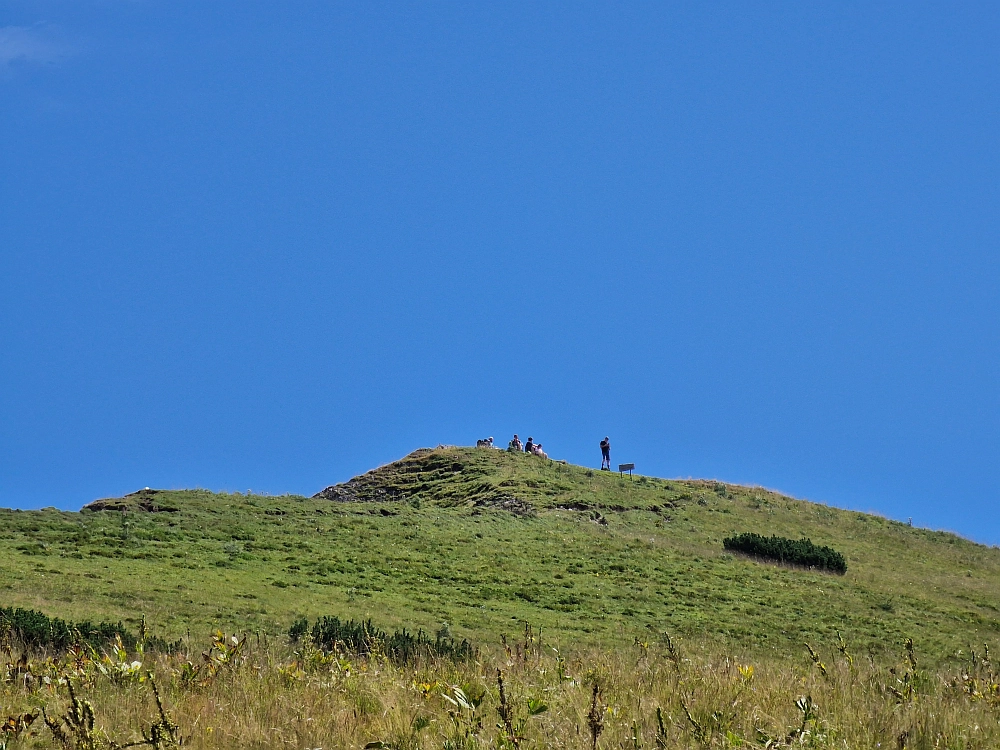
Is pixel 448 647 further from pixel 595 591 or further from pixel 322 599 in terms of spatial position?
pixel 595 591

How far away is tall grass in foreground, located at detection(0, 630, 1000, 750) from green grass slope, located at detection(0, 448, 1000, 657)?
35.3 feet

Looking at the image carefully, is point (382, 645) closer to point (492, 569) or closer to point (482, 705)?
point (482, 705)

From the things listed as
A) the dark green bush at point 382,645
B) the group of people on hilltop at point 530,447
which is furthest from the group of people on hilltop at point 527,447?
the dark green bush at point 382,645

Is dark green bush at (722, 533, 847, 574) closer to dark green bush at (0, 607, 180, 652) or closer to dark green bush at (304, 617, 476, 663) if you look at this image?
dark green bush at (304, 617, 476, 663)

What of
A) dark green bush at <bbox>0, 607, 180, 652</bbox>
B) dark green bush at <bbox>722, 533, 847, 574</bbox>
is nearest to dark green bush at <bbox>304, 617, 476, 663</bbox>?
dark green bush at <bbox>0, 607, 180, 652</bbox>

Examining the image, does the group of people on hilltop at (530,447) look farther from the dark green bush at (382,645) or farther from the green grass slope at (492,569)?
the dark green bush at (382,645)

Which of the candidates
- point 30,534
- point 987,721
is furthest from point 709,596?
point 987,721

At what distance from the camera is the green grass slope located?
2364 centimetres

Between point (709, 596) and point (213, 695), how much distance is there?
25.2 metres

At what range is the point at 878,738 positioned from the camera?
6.66 m

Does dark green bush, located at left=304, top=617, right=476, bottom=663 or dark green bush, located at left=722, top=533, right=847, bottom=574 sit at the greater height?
dark green bush, located at left=722, top=533, right=847, bottom=574

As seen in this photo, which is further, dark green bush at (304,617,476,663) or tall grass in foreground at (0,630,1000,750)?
dark green bush at (304,617,476,663)

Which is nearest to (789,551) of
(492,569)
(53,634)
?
(492,569)

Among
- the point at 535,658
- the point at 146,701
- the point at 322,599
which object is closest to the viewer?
the point at 146,701
